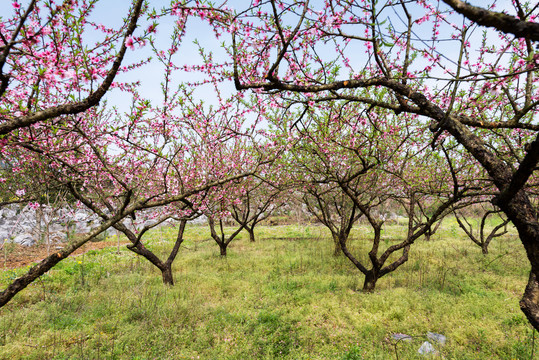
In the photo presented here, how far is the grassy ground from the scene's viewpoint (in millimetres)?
4723

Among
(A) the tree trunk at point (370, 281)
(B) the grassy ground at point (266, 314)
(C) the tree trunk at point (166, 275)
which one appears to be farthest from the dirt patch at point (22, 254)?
(A) the tree trunk at point (370, 281)

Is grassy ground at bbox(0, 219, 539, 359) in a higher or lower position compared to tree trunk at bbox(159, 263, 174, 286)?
lower

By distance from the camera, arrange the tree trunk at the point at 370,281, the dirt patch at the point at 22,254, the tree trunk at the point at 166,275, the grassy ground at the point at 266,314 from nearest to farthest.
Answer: the grassy ground at the point at 266,314
the tree trunk at the point at 370,281
the tree trunk at the point at 166,275
the dirt patch at the point at 22,254

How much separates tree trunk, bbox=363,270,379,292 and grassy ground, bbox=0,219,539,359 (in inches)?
15.5

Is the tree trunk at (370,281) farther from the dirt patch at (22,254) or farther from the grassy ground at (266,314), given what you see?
the dirt patch at (22,254)

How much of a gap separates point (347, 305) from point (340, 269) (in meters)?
3.14

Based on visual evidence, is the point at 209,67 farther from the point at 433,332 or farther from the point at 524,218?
the point at 433,332

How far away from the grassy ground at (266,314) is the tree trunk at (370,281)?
0.39 m

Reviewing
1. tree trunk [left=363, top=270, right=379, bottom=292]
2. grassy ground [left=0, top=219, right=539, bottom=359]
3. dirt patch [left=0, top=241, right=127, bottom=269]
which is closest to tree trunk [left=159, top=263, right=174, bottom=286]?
grassy ground [left=0, top=219, right=539, bottom=359]

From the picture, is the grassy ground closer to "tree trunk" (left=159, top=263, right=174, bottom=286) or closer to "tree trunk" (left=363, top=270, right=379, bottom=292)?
"tree trunk" (left=159, top=263, right=174, bottom=286)

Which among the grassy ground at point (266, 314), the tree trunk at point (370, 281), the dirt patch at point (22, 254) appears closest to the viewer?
the grassy ground at point (266, 314)

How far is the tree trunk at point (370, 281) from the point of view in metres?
7.30

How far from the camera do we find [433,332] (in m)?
5.30

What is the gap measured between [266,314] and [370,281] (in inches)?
136
